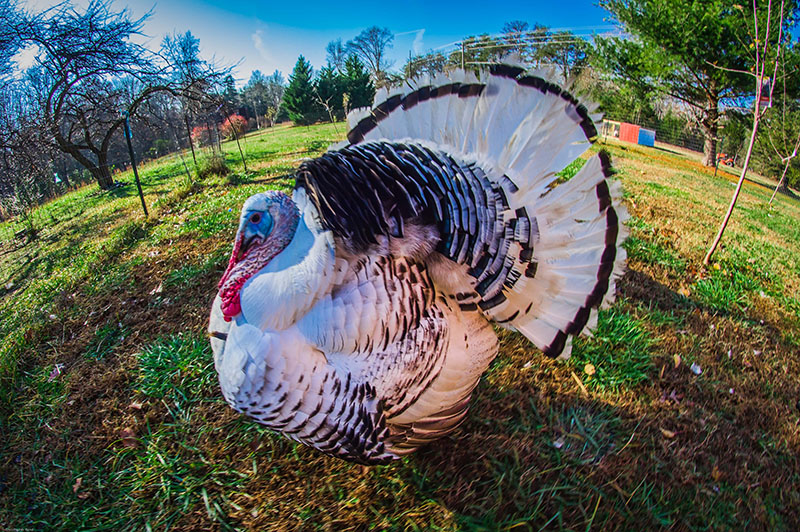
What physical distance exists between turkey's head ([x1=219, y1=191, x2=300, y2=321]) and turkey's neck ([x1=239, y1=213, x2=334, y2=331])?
83 millimetres

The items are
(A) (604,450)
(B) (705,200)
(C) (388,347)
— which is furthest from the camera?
(B) (705,200)

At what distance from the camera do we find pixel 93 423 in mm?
2512

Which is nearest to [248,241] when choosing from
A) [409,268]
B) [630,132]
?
[409,268]

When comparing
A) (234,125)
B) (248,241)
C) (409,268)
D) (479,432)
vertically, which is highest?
(234,125)

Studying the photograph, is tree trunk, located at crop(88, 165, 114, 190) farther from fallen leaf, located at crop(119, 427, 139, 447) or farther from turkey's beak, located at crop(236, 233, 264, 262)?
turkey's beak, located at crop(236, 233, 264, 262)

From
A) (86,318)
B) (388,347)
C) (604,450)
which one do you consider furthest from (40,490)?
(604,450)

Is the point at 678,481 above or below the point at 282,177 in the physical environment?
below

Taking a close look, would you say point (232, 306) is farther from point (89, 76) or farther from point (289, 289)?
point (89, 76)

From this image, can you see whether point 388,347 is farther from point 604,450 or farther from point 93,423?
point 93,423

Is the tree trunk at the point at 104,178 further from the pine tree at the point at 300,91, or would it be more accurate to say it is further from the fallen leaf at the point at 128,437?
the pine tree at the point at 300,91

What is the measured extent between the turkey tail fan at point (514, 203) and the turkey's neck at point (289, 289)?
0.51 ft

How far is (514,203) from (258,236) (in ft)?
3.58

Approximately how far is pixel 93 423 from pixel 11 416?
0.70 m

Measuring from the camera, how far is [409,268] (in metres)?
1.58
